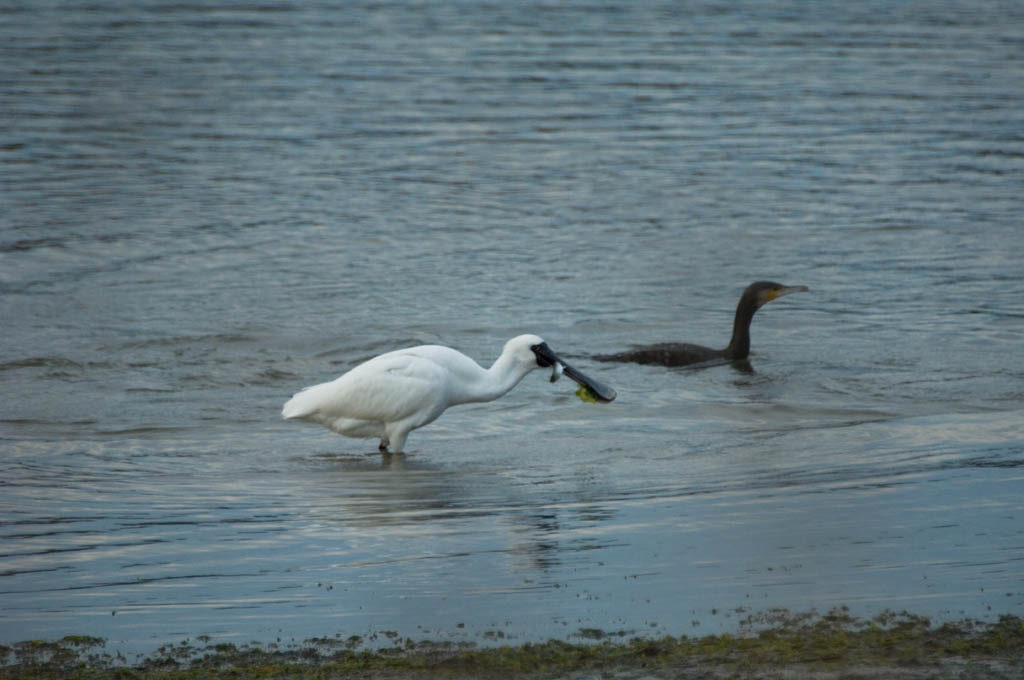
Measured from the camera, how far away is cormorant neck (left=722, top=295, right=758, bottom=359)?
47.4 feet

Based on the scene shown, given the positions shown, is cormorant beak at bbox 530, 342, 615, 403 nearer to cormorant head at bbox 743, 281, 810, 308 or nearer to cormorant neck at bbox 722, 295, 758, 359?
cormorant neck at bbox 722, 295, 758, 359

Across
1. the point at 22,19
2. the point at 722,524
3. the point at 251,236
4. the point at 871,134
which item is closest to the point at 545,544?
the point at 722,524

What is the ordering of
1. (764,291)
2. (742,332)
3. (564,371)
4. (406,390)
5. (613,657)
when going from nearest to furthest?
(613,657), (406,390), (564,371), (742,332), (764,291)

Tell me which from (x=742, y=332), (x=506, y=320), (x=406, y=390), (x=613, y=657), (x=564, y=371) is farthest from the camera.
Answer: (x=506, y=320)

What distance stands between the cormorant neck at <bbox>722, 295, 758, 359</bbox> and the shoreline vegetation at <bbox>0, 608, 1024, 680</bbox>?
26.3 feet

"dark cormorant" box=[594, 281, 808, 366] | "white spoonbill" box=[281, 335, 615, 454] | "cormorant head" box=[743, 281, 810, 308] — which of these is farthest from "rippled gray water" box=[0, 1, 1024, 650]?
"cormorant head" box=[743, 281, 810, 308]

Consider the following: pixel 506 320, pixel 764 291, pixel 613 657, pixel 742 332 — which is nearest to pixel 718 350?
pixel 742 332

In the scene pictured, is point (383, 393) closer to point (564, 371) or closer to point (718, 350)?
point (564, 371)

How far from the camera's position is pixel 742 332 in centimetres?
1455

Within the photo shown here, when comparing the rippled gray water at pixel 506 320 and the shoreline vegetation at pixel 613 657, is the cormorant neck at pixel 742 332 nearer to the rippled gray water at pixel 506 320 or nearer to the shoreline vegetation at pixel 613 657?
the rippled gray water at pixel 506 320

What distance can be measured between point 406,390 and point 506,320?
4.59 meters

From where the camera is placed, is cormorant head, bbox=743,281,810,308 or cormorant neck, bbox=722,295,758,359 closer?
cormorant neck, bbox=722,295,758,359

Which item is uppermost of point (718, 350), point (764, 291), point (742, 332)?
point (764, 291)

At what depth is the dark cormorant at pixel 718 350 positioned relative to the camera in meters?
13.9
